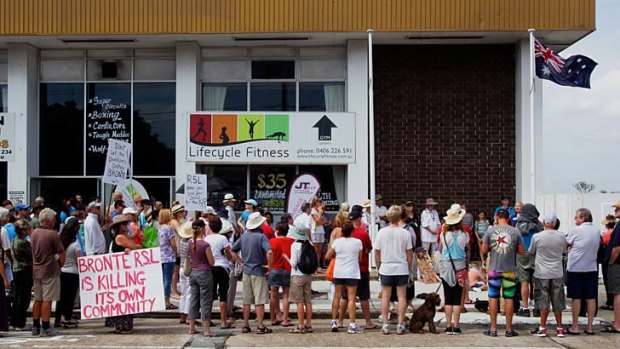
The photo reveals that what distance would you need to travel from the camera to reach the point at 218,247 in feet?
39.4

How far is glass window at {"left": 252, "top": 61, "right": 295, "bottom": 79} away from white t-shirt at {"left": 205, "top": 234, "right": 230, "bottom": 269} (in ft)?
33.5

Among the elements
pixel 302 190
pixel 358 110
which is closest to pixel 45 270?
pixel 302 190

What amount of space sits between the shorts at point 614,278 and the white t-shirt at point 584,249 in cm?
44

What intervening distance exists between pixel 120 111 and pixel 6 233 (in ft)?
31.3

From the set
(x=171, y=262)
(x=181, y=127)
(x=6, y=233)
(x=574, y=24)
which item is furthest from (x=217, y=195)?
(x=574, y=24)

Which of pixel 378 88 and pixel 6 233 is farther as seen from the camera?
pixel 378 88

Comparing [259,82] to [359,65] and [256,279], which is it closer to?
[359,65]

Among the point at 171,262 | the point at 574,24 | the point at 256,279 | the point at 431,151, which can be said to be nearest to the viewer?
the point at 256,279

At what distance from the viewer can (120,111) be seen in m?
21.7

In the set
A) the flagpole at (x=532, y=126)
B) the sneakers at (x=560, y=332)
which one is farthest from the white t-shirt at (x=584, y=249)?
the flagpole at (x=532, y=126)

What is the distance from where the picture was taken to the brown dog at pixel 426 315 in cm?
1181

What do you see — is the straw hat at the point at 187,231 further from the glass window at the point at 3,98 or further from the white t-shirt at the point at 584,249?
the glass window at the point at 3,98

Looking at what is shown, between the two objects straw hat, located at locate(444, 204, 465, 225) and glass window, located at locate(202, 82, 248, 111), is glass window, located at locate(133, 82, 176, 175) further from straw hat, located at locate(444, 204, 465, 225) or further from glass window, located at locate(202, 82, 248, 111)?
straw hat, located at locate(444, 204, 465, 225)

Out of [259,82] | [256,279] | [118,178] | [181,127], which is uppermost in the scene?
[259,82]
